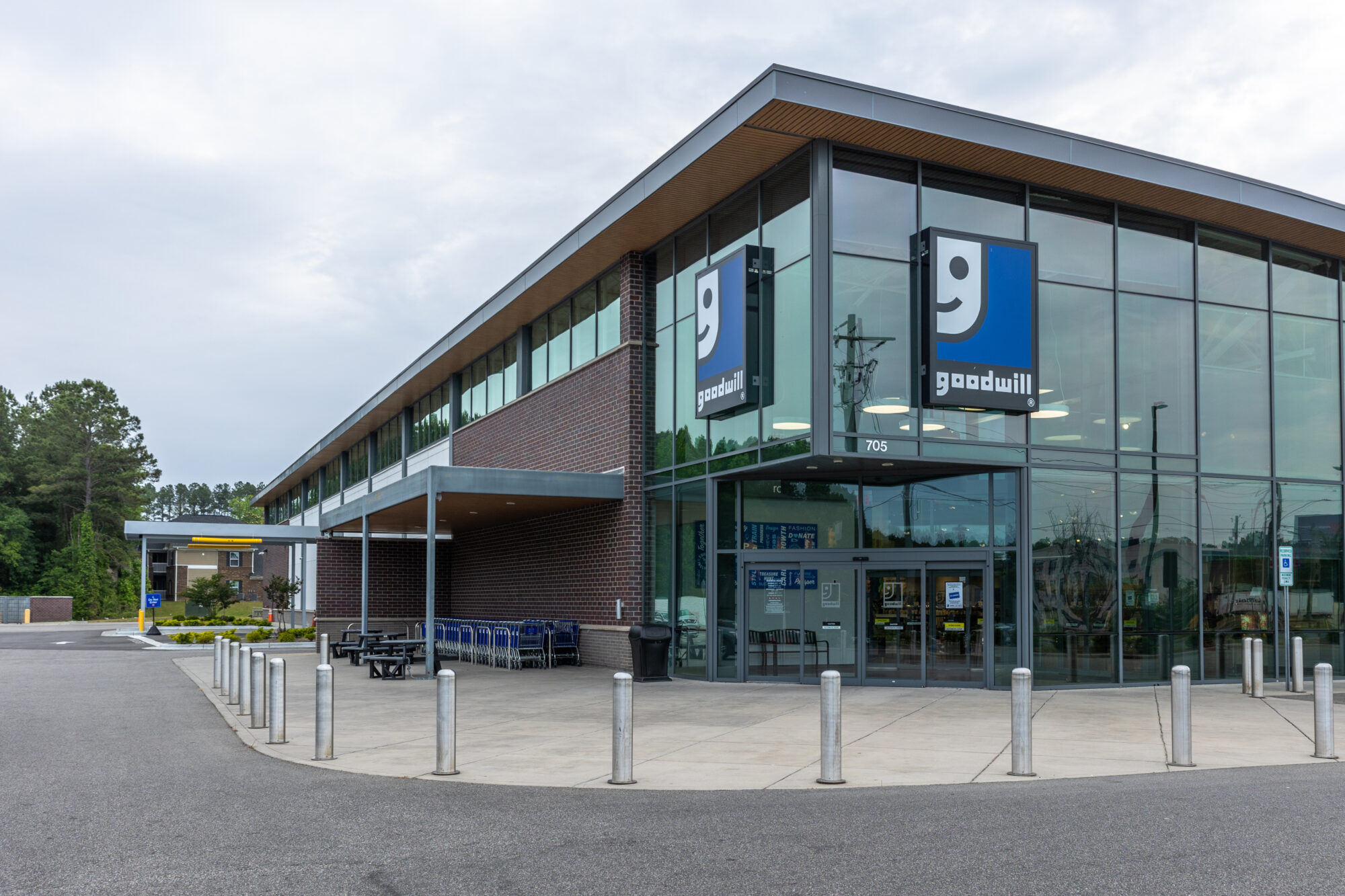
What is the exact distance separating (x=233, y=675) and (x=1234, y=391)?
1711cm

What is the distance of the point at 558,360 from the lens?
26.2 m

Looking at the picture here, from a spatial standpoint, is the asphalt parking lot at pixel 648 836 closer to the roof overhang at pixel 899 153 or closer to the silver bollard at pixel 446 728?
the silver bollard at pixel 446 728

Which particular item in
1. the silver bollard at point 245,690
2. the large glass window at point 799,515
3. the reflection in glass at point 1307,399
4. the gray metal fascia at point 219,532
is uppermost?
the reflection in glass at point 1307,399

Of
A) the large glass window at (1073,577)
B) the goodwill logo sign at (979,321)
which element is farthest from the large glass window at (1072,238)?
the large glass window at (1073,577)

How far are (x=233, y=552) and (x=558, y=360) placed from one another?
81.0m

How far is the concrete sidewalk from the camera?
10023 mm

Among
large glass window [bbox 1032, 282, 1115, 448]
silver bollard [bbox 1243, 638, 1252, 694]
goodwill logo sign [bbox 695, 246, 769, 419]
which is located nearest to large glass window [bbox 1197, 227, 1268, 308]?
large glass window [bbox 1032, 282, 1115, 448]

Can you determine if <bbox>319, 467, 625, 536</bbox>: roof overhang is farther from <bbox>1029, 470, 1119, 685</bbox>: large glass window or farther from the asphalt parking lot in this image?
the asphalt parking lot

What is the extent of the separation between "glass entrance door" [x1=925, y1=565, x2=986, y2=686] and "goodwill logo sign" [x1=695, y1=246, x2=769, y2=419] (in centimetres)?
415

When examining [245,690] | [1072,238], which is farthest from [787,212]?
[245,690]

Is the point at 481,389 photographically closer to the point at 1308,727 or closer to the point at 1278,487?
the point at 1278,487

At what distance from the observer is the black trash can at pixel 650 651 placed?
19.5 meters

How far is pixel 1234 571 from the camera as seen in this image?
19438 millimetres

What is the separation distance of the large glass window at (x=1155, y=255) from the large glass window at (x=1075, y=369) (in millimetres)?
741
